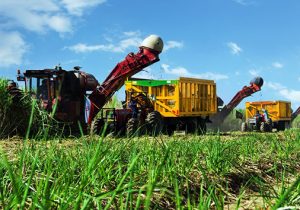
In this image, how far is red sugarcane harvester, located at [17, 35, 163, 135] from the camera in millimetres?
12578

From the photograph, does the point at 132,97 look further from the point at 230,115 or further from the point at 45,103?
the point at 230,115

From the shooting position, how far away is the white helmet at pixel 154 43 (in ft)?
49.9

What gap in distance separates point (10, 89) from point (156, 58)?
5.74 m

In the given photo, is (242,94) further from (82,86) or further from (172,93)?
(82,86)

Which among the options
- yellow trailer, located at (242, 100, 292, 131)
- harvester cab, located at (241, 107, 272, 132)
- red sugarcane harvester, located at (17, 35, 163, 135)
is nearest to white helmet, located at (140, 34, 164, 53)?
red sugarcane harvester, located at (17, 35, 163, 135)

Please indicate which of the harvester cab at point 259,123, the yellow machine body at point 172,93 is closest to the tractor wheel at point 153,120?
the yellow machine body at point 172,93

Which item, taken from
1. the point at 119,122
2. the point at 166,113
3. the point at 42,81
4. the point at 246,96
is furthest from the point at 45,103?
the point at 246,96

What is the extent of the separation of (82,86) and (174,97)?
3.94 m

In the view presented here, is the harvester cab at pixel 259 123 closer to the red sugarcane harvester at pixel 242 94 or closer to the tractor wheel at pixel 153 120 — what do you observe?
the red sugarcane harvester at pixel 242 94

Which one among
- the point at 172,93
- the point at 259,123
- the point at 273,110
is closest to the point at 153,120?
the point at 172,93

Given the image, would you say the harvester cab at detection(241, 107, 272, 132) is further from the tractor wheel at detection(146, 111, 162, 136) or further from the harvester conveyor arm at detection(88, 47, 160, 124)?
the tractor wheel at detection(146, 111, 162, 136)

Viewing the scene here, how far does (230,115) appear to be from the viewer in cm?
2947

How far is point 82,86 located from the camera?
551 inches

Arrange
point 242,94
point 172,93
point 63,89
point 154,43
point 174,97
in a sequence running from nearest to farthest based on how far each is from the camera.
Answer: point 63,89 → point 154,43 → point 174,97 → point 172,93 → point 242,94
